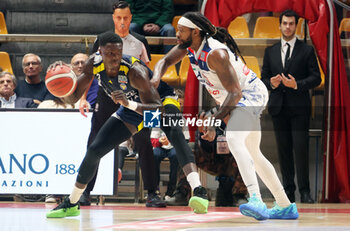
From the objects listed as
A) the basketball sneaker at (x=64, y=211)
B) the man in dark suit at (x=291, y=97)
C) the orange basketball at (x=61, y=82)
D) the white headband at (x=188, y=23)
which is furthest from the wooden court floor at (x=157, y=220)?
the white headband at (x=188, y=23)

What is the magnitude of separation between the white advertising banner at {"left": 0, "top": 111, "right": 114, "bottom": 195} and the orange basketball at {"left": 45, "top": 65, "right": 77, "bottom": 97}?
5.34ft

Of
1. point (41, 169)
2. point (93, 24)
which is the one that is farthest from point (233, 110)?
point (93, 24)

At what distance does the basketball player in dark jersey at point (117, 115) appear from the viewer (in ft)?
15.8

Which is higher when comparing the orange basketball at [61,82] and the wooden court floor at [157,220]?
the orange basketball at [61,82]

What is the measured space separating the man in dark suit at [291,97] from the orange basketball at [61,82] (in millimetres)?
2666

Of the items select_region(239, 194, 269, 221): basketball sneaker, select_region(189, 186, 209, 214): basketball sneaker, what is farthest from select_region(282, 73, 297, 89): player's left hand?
select_region(239, 194, 269, 221): basketball sneaker

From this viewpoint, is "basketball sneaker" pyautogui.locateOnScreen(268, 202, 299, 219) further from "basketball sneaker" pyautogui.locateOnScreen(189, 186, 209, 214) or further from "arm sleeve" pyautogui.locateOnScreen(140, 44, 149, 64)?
"arm sleeve" pyautogui.locateOnScreen(140, 44, 149, 64)

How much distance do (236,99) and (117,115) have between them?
3.18ft

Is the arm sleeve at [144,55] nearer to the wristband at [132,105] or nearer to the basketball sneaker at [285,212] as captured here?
the wristband at [132,105]

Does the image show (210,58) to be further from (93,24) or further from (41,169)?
(93,24)

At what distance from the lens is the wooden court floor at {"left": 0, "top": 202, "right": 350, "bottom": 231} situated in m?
4.27

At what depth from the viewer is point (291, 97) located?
705 cm

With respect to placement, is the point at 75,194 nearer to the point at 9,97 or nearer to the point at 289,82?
the point at 9,97

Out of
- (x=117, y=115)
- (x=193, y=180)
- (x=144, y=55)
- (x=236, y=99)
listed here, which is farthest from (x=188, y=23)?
(x=144, y=55)
